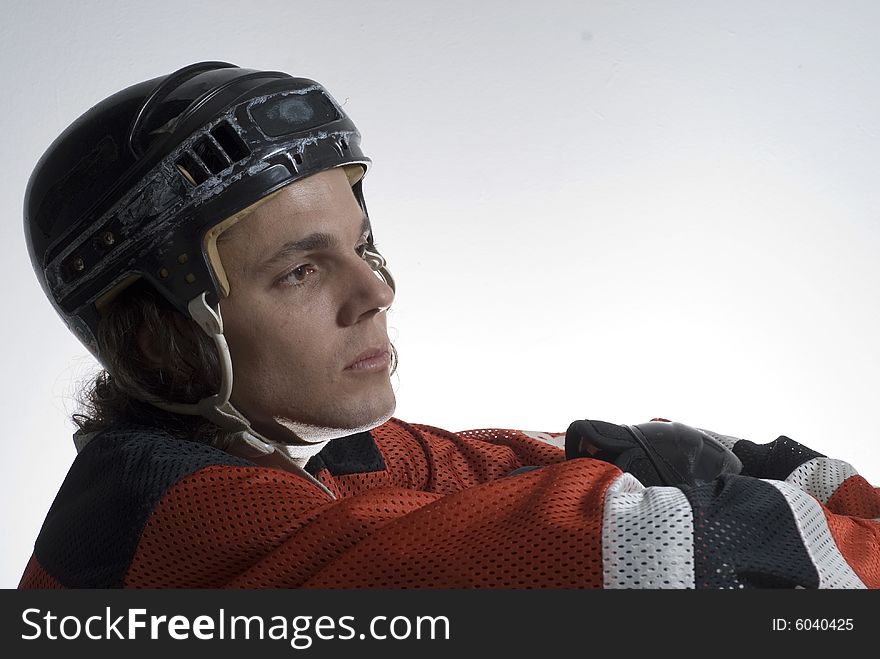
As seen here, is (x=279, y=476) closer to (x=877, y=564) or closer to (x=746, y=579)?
(x=746, y=579)

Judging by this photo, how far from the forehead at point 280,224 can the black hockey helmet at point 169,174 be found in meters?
0.02

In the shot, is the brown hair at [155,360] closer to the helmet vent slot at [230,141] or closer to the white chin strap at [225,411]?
the white chin strap at [225,411]

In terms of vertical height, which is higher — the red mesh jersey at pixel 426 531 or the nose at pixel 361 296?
the nose at pixel 361 296

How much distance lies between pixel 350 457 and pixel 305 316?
13.6 inches

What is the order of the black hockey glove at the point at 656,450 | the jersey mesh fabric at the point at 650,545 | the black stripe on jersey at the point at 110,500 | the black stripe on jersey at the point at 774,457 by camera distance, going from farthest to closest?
1. the black stripe on jersey at the point at 774,457
2. the black hockey glove at the point at 656,450
3. the black stripe on jersey at the point at 110,500
4. the jersey mesh fabric at the point at 650,545

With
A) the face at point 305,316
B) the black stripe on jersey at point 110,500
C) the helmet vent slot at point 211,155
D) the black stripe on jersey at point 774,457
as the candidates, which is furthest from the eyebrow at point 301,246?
the black stripe on jersey at point 774,457

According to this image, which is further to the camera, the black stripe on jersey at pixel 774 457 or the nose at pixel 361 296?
the black stripe on jersey at pixel 774 457

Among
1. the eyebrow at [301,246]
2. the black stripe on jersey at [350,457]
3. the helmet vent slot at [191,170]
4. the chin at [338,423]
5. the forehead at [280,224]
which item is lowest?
the black stripe on jersey at [350,457]

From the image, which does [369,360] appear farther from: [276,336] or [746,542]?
[746,542]

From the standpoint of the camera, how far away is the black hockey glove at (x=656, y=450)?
4.67ft

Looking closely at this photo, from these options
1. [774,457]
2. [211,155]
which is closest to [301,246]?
[211,155]

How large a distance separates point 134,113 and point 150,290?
236mm

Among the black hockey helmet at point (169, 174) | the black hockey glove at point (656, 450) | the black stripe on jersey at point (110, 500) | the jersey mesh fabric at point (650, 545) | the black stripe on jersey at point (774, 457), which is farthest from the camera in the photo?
the black stripe on jersey at point (774, 457)

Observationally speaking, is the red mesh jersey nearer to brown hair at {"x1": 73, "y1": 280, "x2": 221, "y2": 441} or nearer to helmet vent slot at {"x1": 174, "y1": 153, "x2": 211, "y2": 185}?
brown hair at {"x1": 73, "y1": 280, "x2": 221, "y2": 441}
